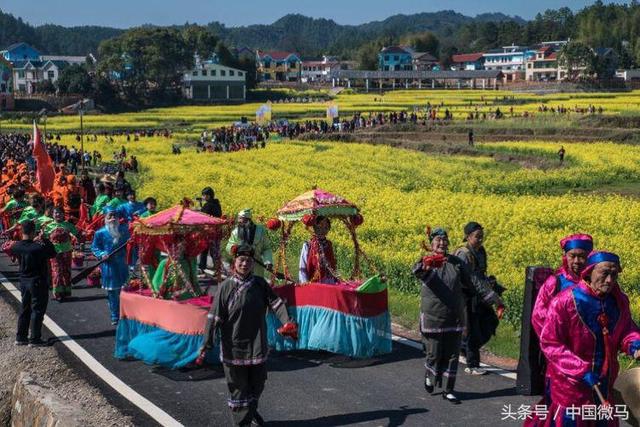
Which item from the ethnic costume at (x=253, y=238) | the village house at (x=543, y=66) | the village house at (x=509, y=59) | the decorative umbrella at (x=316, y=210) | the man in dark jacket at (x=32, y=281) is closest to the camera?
the decorative umbrella at (x=316, y=210)

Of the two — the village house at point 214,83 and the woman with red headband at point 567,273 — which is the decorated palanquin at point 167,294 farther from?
the village house at point 214,83

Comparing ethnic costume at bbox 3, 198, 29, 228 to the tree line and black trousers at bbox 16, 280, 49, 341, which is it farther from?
the tree line

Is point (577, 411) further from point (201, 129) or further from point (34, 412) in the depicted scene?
point (201, 129)

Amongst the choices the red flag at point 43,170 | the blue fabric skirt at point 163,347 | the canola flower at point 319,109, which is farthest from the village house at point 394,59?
the blue fabric skirt at point 163,347

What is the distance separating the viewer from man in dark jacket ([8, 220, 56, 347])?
11.7m

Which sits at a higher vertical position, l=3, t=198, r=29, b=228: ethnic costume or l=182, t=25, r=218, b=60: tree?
l=182, t=25, r=218, b=60: tree

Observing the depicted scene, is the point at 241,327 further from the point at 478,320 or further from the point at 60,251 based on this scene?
the point at 60,251

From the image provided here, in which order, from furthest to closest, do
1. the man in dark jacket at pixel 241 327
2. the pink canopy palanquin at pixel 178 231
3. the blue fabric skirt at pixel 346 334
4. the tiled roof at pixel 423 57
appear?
1. the tiled roof at pixel 423 57
2. the pink canopy palanquin at pixel 178 231
3. the blue fabric skirt at pixel 346 334
4. the man in dark jacket at pixel 241 327

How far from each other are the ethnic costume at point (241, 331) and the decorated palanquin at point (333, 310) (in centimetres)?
270

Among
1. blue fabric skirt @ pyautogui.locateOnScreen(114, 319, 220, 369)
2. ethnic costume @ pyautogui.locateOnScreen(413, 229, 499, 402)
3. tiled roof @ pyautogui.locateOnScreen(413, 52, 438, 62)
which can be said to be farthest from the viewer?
tiled roof @ pyautogui.locateOnScreen(413, 52, 438, 62)

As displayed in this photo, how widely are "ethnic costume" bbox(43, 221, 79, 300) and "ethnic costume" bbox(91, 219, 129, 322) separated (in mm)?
1591

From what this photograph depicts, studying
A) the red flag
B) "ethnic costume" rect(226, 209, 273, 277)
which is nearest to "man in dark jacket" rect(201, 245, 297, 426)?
"ethnic costume" rect(226, 209, 273, 277)

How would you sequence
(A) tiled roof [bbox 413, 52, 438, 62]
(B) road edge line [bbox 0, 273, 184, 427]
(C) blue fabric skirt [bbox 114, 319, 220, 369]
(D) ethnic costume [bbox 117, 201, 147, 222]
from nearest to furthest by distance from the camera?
(B) road edge line [bbox 0, 273, 184, 427] < (C) blue fabric skirt [bbox 114, 319, 220, 369] < (D) ethnic costume [bbox 117, 201, 147, 222] < (A) tiled roof [bbox 413, 52, 438, 62]

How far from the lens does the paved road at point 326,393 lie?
28.7 ft
